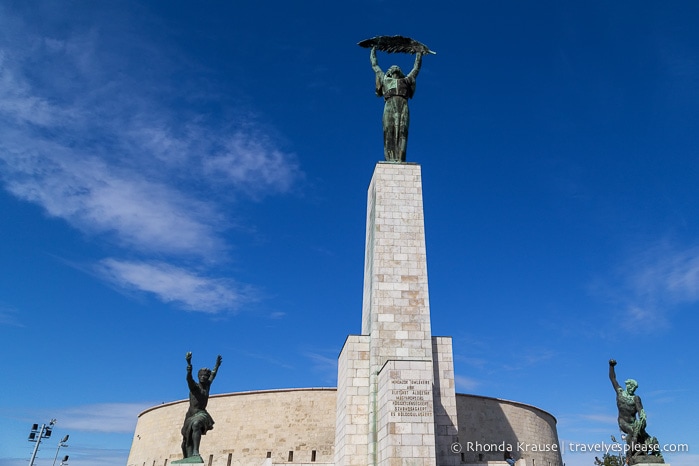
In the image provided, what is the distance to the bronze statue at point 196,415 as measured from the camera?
1309 cm

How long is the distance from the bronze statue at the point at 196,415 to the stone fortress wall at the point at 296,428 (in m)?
14.0

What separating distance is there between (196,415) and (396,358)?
5124mm

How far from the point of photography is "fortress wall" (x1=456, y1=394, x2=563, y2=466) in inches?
1091

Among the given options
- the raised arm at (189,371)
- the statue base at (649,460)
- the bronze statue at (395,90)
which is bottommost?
the statue base at (649,460)

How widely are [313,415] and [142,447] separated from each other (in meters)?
13.2

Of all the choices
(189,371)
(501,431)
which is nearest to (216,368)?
(189,371)

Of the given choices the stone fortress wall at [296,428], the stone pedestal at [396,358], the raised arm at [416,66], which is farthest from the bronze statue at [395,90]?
the stone fortress wall at [296,428]

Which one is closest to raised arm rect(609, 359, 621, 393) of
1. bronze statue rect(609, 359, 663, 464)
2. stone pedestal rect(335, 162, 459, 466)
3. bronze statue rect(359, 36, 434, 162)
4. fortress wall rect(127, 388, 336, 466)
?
bronze statue rect(609, 359, 663, 464)

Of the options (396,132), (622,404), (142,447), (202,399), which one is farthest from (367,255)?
(142,447)

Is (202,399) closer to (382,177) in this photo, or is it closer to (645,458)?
(382,177)

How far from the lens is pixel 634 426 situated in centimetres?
1317

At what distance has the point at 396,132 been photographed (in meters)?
18.3

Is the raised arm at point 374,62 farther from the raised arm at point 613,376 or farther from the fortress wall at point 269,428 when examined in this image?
the fortress wall at point 269,428

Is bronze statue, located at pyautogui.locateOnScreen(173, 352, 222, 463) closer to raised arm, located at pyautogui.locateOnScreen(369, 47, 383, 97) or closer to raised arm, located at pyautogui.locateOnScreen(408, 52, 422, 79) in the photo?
raised arm, located at pyautogui.locateOnScreen(369, 47, 383, 97)
